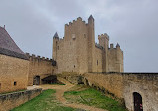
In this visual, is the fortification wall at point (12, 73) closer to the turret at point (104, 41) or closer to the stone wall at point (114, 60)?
the turret at point (104, 41)

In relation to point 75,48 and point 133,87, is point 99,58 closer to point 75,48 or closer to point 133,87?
point 75,48

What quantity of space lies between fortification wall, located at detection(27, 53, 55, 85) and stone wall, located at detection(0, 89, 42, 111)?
367 inches

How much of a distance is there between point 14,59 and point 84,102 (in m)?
8.60

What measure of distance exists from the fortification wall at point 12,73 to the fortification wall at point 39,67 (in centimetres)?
730

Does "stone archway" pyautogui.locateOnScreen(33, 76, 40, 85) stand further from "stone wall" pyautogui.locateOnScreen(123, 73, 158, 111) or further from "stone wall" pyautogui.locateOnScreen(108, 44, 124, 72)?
"stone wall" pyautogui.locateOnScreen(108, 44, 124, 72)

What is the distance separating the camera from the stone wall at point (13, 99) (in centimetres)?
843

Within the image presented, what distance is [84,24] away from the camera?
2278 centimetres

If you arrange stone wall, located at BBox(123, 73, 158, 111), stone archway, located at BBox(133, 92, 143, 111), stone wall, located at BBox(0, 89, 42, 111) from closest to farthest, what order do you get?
1. stone wall, located at BBox(123, 73, 158, 111)
2. stone archway, located at BBox(133, 92, 143, 111)
3. stone wall, located at BBox(0, 89, 42, 111)

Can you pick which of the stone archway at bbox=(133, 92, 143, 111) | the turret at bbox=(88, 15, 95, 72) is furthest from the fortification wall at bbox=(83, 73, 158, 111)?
the turret at bbox=(88, 15, 95, 72)

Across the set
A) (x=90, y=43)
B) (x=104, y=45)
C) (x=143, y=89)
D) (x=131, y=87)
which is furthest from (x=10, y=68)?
(x=104, y=45)

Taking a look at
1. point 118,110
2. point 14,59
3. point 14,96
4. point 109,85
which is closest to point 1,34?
point 14,59

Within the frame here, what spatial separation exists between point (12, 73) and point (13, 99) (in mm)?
3049

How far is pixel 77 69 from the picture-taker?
2070 cm

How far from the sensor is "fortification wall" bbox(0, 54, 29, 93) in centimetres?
1030
